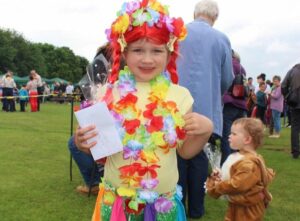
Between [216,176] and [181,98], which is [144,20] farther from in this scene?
[216,176]

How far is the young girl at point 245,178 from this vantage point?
3.41 metres

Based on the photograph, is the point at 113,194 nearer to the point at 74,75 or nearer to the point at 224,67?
the point at 224,67

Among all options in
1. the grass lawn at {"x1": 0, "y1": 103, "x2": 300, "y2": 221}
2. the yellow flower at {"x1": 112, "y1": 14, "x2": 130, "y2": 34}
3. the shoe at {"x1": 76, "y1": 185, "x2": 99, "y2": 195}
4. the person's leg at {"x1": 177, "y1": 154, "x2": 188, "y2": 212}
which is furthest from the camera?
the shoe at {"x1": 76, "y1": 185, "x2": 99, "y2": 195}

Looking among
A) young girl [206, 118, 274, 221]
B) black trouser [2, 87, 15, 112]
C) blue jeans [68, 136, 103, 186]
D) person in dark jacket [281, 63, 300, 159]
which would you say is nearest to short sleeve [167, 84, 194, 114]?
young girl [206, 118, 274, 221]

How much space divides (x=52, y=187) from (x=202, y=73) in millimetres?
2502

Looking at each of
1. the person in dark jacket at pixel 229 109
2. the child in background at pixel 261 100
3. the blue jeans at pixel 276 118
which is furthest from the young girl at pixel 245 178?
the child in background at pixel 261 100

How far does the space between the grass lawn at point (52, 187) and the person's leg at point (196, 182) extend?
0.44 feet

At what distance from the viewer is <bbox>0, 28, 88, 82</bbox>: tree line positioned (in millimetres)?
72000

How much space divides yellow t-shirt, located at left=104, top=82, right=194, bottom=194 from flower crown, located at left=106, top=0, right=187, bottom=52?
0.23m

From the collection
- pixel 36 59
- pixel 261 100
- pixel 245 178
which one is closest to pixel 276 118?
pixel 261 100

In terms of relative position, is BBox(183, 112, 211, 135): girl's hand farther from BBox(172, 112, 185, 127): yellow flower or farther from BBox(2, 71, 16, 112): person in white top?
BBox(2, 71, 16, 112): person in white top

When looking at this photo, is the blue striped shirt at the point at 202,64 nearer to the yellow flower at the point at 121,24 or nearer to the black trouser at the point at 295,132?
the yellow flower at the point at 121,24

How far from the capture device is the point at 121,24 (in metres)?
2.19

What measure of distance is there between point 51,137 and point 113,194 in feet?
26.2
